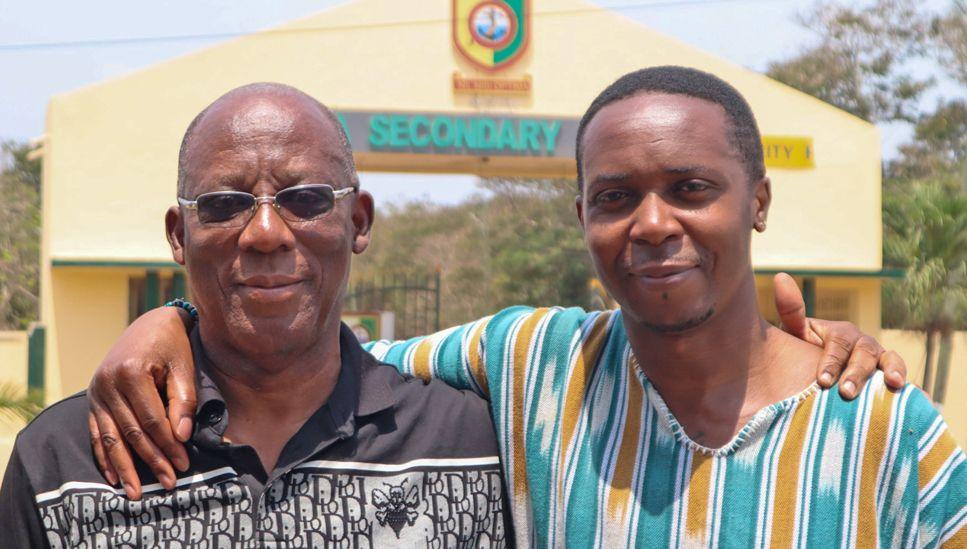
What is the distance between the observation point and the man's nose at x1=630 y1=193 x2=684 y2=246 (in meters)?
Result: 2.57

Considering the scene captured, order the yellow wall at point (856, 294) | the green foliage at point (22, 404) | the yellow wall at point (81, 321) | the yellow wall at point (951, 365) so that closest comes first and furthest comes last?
the green foliage at point (22, 404)
the yellow wall at point (81, 321)
the yellow wall at point (856, 294)
the yellow wall at point (951, 365)

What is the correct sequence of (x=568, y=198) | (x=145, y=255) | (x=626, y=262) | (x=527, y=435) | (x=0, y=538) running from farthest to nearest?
(x=568, y=198) → (x=145, y=255) → (x=527, y=435) → (x=626, y=262) → (x=0, y=538)

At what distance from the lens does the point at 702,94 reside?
105 inches

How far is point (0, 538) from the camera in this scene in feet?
8.11

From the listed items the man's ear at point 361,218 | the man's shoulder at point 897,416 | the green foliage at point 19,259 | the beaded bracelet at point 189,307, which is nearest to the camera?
the man's shoulder at point 897,416

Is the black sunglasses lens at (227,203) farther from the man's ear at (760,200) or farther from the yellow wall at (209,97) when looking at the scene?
the yellow wall at (209,97)

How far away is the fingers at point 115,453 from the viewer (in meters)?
2.49

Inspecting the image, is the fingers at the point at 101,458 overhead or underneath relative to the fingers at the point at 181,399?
underneath

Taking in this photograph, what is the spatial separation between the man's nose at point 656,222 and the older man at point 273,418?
66 centimetres

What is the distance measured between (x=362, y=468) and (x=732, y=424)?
859mm

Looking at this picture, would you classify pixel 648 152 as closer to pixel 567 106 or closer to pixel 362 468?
pixel 362 468

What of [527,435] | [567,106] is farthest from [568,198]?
[527,435]

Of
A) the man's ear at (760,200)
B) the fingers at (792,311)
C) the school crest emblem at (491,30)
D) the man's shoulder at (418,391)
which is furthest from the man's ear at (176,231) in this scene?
the school crest emblem at (491,30)

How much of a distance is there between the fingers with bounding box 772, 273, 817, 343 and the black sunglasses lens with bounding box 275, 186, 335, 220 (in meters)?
1.14
